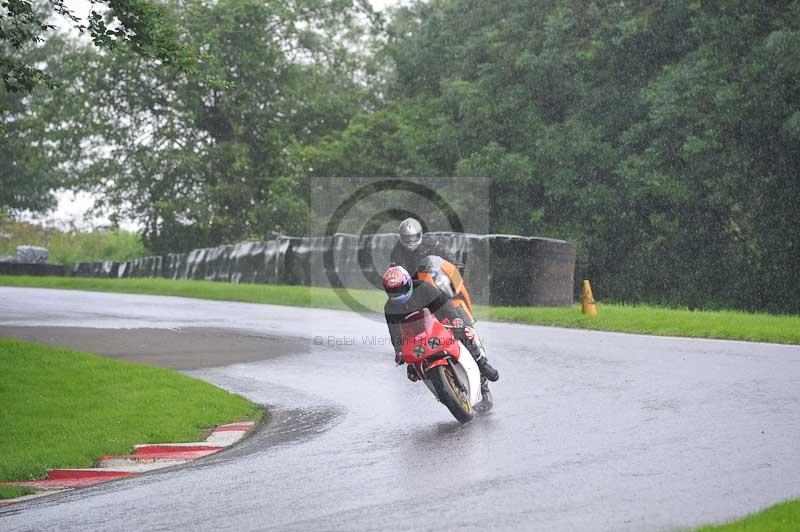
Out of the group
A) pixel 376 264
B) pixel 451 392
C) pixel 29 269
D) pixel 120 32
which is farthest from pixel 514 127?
pixel 451 392

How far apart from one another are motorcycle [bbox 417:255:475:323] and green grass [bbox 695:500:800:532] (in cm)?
468

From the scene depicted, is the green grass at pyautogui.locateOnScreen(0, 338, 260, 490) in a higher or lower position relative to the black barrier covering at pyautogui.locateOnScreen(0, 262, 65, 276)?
lower

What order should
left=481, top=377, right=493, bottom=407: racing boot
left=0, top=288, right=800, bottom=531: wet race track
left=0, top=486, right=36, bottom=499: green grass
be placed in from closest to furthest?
1. left=0, top=288, right=800, bottom=531: wet race track
2. left=0, top=486, right=36, bottom=499: green grass
3. left=481, top=377, right=493, bottom=407: racing boot

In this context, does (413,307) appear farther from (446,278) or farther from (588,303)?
(588,303)

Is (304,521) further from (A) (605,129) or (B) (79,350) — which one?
(A) (605,129)

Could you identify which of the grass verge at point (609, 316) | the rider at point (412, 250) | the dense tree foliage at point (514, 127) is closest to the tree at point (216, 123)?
the dense tree foliage at point (514, 127)

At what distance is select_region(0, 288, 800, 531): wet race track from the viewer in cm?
688

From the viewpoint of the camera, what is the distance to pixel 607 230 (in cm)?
3622

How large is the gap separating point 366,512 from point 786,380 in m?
6.57

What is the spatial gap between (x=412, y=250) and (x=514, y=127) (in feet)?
91.6

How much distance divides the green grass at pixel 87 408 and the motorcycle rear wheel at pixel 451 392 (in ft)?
8.20

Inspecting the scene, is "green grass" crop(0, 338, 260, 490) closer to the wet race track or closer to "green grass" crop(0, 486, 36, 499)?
"green grass" crop(0, 486, 36, 499)

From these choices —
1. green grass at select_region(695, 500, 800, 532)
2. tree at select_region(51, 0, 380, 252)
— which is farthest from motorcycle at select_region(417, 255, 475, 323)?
tree at select_region(51, 0, 380, 252)

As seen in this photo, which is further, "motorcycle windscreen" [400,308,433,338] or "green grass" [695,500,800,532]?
"motorcycle windscreen" [400,308,433,338]
